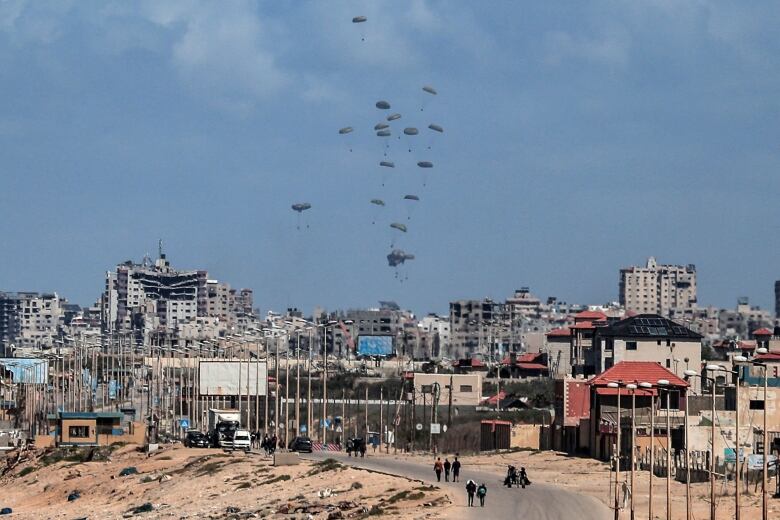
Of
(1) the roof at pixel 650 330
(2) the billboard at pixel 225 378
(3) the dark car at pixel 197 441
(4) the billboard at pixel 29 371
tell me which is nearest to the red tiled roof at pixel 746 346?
(1) the roof at pixel 650 330

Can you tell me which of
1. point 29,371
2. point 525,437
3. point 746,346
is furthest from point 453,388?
point 525,437

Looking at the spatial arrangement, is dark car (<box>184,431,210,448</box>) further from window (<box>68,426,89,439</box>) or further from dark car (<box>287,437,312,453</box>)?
window (<box>68,426,89,439</box>)

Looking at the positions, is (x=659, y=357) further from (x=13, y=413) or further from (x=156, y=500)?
(x=156, y=500)

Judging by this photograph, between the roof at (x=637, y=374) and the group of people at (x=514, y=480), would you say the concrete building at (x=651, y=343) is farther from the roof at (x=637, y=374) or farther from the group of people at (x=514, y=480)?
the group of people at (x=514, y=480)

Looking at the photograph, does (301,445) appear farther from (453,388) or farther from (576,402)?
(453,388)

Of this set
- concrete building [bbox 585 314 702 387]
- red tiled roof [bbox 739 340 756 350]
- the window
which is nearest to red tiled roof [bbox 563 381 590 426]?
the window

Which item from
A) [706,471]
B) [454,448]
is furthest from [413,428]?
[706,471]
